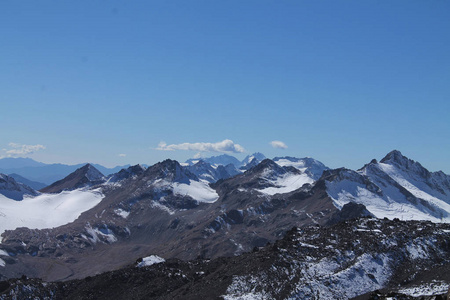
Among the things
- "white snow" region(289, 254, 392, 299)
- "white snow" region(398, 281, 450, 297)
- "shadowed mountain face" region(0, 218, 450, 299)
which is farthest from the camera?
"shadowed mountain face" region(0, 218, 450, 299)

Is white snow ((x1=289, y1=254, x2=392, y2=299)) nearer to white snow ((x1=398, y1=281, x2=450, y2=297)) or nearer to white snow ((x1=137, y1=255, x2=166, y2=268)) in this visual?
white snow ((x1=398, y1=281, x2=450, y2=297))

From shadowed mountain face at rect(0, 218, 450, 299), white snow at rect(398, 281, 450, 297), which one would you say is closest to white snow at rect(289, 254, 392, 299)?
shadowed mountain face at rect(0, 218, 450, 299)

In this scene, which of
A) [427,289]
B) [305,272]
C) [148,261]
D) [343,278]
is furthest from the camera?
[148,261]

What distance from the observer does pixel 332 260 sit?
8950 cm

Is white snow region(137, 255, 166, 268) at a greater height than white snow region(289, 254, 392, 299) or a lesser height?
lesser

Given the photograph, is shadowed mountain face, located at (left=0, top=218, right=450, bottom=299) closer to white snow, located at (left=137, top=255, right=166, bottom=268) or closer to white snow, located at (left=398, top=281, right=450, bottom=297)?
white snow, located at (left=398, top=281, right=450, bottom=297)

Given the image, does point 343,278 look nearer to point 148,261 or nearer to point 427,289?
point 427,289

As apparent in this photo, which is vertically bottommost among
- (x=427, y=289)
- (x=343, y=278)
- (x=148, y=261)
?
(x=148, y=261)

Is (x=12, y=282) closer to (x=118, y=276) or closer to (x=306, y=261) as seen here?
(x=118, y=276)

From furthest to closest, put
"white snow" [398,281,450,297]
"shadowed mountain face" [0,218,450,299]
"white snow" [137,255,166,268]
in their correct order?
"white snow" [137,255,166,268], "shadowed mountain face" [0,218,450,299], "white snow" [398,281,450,297]

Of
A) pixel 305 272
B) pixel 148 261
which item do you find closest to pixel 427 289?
pixel 305 272

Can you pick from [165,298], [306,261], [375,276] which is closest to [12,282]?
[165,298]

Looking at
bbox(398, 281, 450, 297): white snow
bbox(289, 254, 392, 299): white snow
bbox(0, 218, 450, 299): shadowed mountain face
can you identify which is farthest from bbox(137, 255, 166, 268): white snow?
bbox(398, 281, 450, 297): white snow

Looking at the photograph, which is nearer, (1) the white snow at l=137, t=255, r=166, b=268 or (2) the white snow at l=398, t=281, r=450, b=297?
(2) the white snow at l=398, t=281, r=450, b=297
